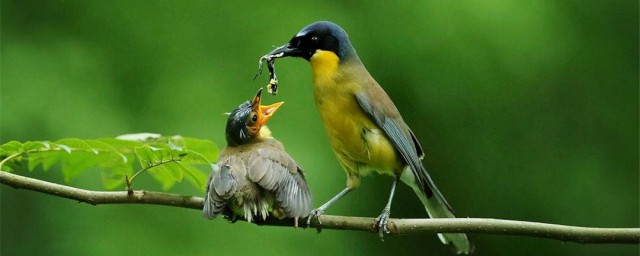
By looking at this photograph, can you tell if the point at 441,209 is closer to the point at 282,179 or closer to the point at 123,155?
the point at 282,179

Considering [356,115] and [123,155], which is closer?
[123,155]

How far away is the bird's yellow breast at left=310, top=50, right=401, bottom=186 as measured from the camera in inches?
170

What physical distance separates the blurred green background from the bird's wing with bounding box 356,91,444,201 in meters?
1.47

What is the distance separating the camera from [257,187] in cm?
367

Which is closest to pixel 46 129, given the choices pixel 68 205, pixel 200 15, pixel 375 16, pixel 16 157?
pixel 68 205

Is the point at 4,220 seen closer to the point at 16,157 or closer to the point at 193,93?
the point at 193,93

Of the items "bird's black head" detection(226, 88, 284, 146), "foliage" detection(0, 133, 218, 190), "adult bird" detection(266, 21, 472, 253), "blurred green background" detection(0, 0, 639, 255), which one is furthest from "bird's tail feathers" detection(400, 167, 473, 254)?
"blurred green background" detection(0, 0, 639, 255)

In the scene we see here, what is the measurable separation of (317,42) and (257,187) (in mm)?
873

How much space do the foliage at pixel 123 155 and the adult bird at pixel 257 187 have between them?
9 cm

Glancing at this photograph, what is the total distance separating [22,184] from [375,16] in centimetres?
403

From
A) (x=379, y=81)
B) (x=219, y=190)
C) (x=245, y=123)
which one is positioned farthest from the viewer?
(x=379, y=81)

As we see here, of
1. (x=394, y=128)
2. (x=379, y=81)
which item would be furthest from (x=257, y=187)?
(x=379, y=81)

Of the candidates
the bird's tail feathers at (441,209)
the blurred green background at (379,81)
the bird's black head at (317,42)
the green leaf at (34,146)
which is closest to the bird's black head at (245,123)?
the bird's black head at (317,42)

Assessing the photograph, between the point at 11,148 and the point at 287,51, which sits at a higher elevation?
the point at 287,51
